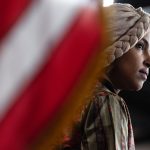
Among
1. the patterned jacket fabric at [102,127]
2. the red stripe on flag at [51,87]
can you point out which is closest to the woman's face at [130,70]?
the patterned jacket fabric at [102,127]

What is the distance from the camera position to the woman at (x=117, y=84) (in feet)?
2.85

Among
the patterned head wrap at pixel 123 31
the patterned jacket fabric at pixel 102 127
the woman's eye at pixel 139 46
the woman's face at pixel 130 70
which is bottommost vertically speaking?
the patterned jacket fabric at pixel 102 127

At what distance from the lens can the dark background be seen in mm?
2176

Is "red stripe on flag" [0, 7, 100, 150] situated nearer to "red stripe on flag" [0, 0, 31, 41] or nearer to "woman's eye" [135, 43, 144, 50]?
"red stripe on flag" [0, 0, 31, 41]

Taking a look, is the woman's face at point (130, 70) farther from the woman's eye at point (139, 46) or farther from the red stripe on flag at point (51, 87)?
the red stripe on flag at point (51, 87)

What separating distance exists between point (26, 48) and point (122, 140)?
478 millimetres

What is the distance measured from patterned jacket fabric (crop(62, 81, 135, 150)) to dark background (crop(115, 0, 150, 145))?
1.20m

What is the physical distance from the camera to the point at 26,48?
447mm

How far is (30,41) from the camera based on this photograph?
1.46ft

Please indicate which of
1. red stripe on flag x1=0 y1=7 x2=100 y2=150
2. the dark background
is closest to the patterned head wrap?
red stripe on flag x1=0 y1=7 x2=100 y2=150

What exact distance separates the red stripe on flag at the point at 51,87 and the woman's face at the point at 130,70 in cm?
58

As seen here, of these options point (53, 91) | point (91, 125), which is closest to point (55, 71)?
point (53, 91)

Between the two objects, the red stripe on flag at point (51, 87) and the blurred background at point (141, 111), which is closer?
the red stripe on flag at point (51, 87)

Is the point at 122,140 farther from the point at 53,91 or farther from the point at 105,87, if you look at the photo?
the point at 53,91
